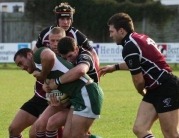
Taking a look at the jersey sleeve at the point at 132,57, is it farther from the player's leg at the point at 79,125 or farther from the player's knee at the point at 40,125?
the player's knee at the point at 40,125

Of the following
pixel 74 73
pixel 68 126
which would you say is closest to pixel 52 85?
pixel 74 73

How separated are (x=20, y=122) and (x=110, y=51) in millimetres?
22132

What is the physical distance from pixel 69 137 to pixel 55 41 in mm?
1347

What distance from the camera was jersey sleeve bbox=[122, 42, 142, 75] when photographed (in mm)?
→ 6973

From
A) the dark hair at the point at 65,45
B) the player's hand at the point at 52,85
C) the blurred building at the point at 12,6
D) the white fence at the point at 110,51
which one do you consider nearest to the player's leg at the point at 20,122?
the player's hand at the point at 52,85

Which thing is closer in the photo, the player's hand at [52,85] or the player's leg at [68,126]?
the player's hand at [52,85]

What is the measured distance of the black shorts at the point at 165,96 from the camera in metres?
7.16

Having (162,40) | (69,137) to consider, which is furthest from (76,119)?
(162,40)

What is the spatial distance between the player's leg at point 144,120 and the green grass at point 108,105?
2465mm

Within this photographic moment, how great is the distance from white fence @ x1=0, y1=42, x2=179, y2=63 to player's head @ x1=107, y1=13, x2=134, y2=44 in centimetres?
2217

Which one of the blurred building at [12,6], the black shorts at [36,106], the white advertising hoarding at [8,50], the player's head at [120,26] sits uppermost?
the player's head at [120,26]

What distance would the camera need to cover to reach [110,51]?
98.3 ft

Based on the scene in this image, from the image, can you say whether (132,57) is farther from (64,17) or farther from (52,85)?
(64,17)

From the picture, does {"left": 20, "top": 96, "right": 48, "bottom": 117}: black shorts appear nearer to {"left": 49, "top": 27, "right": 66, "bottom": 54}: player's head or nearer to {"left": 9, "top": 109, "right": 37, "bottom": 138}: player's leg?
{"left": 9, "top": 109, "right": 37, "bottom": 138}: player's leg
